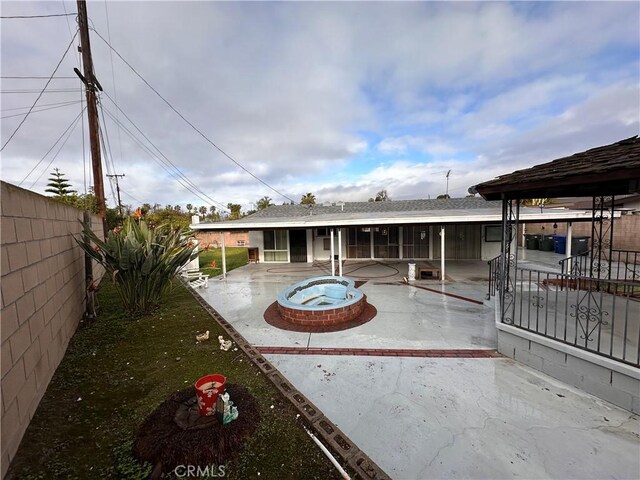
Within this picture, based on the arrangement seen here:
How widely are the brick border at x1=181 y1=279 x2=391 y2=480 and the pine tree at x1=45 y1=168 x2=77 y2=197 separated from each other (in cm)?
2405

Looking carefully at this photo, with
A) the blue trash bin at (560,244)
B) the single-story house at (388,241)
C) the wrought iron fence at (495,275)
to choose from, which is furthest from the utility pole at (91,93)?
the blue trash bin at (560,244)

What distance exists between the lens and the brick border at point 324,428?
7.47 ft

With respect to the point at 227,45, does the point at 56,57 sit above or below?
below

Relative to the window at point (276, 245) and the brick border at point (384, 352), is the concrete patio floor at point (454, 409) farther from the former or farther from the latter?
the window at point (276, 245)

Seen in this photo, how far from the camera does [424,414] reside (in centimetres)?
304

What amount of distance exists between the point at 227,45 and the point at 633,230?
20.8 metres

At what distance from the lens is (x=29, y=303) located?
3092 mm

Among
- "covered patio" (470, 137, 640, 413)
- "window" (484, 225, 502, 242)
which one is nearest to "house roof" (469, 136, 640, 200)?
"covered patio" (470, 137, 640, 413)

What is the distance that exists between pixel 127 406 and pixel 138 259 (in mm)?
3522

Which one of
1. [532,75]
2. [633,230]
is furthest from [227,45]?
[633,230]

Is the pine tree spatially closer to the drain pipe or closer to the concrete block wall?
the drain pipe

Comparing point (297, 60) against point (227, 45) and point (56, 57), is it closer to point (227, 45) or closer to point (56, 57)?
point (227, 45)

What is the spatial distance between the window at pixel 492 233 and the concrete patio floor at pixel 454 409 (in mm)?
9604

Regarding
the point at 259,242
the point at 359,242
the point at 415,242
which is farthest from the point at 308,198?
the point at 415,242
